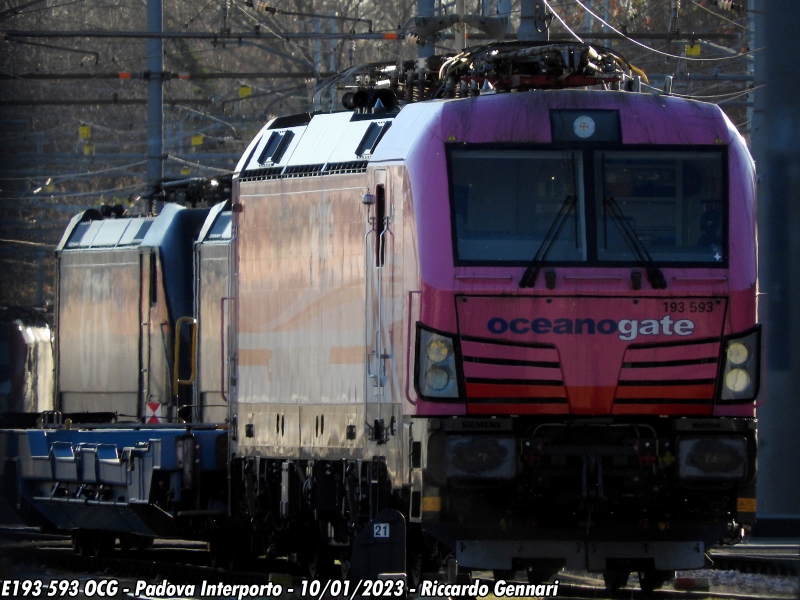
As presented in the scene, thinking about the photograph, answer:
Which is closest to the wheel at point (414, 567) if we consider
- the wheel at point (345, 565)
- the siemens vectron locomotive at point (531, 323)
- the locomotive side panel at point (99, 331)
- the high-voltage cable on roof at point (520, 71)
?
the siemens vectron locomotive at point (531, 323)

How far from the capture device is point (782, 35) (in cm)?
1509

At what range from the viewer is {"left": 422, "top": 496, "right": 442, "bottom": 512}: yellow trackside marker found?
1055 cm

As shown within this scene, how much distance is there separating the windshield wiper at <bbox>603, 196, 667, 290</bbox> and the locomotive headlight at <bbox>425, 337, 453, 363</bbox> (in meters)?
1.37

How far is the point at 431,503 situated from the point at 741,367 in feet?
7.11

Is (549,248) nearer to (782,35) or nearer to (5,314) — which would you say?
(782,35)

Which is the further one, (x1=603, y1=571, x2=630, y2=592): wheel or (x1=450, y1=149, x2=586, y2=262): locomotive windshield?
(x1=603, y1=571, x2=630, y2=592): wheel

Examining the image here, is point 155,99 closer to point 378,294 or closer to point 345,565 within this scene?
point 345,565

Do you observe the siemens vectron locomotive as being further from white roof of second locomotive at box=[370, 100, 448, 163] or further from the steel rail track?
the steel rail track

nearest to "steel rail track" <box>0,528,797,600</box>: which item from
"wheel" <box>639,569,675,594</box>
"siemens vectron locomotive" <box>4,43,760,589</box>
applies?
"wheel" <box>639,569,675,594</box>

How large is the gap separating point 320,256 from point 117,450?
3983mm

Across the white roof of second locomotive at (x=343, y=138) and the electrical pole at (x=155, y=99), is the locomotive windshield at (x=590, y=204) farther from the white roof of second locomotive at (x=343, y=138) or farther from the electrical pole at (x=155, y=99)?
the electrical pole at (x=155, y=99)

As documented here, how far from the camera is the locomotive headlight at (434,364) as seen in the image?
34.3 ft

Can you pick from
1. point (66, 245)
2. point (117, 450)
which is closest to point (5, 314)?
point (66, 245)

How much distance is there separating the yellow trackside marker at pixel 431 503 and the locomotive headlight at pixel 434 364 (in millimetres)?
643
